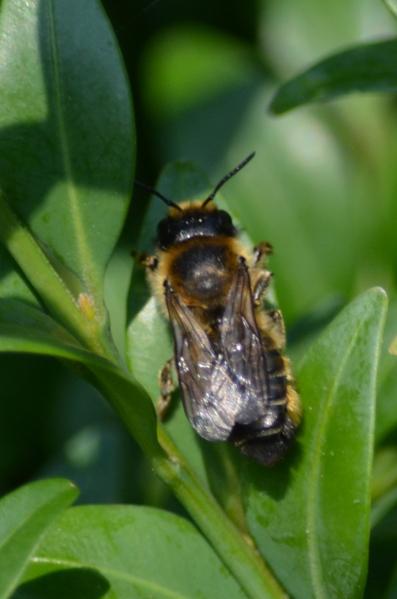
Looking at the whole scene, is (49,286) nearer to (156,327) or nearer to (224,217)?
(156,327)

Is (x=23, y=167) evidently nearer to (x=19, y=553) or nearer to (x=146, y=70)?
(x=19, y=553)

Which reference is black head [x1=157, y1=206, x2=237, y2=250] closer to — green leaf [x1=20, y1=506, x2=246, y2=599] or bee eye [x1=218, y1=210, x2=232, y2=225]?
bee eye [x1=218, y1=210, x2=232, y2=225]

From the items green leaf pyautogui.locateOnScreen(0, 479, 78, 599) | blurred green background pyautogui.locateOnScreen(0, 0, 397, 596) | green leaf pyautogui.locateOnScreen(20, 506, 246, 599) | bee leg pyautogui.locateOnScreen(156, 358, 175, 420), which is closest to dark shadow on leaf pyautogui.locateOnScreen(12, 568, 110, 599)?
green leaf pyautogui.locateOnScreen(20, 506, 246, 599)

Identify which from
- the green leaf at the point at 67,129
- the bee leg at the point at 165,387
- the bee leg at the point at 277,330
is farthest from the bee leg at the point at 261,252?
the green leaf at the point at 67,129

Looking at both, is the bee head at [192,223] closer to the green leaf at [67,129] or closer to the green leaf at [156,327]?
the green leaf at [156,327]

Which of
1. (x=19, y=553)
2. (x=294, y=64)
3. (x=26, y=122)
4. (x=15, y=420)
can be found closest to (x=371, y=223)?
(x=294, y=64)

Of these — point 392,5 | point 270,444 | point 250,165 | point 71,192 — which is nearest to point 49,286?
point 71,192
